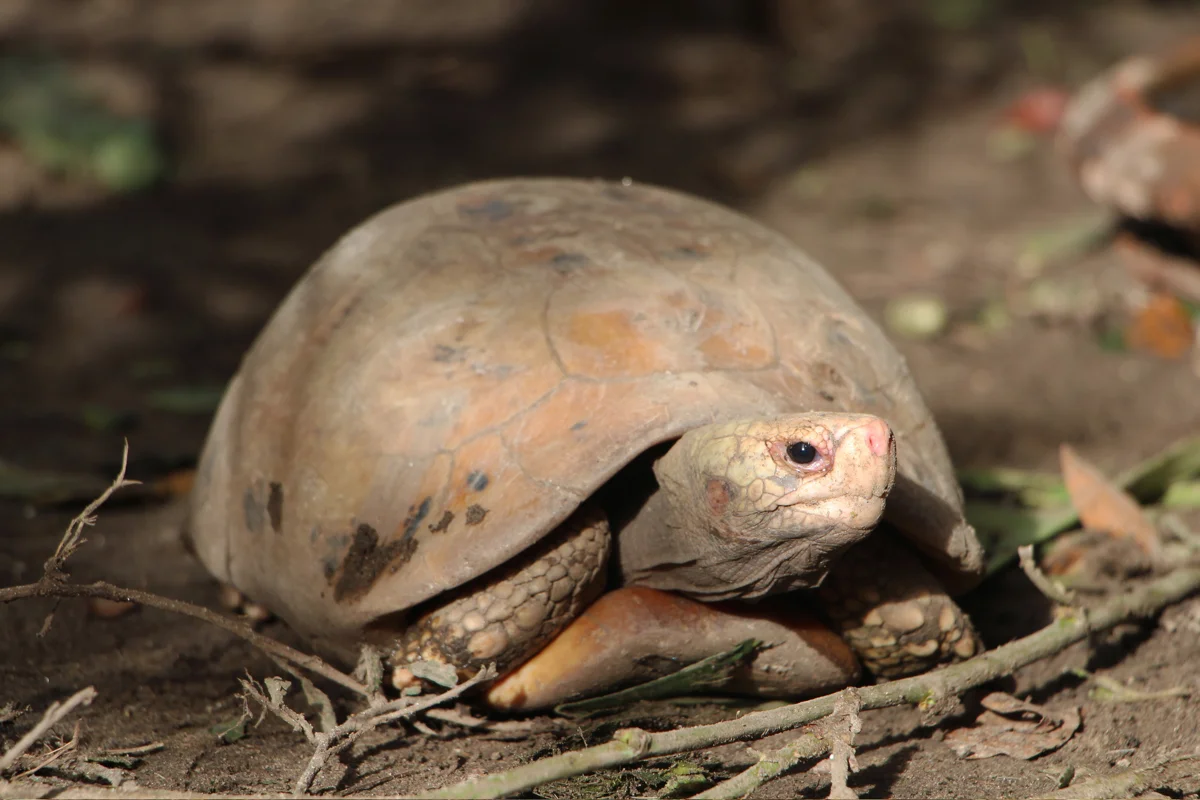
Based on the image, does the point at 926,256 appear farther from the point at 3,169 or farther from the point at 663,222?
the point at 3,169

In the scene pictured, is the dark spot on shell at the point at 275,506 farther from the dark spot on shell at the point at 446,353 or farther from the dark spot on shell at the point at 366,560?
the dark spot on shell at the point at 446,353

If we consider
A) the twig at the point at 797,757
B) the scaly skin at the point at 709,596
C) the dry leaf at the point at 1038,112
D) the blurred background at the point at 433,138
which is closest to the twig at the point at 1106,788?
the twig at the point at 797,757

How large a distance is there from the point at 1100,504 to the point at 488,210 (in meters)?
1.73

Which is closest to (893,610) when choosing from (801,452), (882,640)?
(882,640)

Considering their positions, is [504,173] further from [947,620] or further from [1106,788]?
[1106,788]

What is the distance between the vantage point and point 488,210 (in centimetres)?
289

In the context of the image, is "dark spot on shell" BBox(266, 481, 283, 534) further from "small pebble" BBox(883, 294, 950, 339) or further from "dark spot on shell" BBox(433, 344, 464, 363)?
"small pebble" BBox(883, 294, 950, 339)

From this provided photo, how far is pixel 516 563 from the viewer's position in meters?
2.42

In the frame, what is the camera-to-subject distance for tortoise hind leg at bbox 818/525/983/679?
100.0 inches

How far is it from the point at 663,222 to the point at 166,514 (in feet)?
5.79

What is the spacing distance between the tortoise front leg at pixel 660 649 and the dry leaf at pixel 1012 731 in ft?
0.94

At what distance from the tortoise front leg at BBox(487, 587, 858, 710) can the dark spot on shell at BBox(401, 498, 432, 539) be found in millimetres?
378

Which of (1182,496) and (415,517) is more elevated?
(415,517)

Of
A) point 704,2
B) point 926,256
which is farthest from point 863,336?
point 704,2
